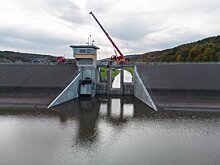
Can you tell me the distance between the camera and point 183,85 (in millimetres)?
34500

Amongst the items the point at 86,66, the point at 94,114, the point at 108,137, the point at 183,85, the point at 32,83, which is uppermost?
the point at 86,66

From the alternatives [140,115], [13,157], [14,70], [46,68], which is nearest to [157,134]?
[140,115]

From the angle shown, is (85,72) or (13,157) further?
(85,72)

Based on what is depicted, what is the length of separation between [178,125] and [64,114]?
40.7 feet

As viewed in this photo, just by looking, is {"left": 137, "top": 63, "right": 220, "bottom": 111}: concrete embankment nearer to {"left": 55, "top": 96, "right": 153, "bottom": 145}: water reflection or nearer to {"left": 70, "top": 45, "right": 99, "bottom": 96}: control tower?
{"left": 55, "top": 96, "right": 153, "bottom": 145}: water reflection

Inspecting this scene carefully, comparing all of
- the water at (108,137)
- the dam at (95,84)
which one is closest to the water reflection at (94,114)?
the water at (108,137)

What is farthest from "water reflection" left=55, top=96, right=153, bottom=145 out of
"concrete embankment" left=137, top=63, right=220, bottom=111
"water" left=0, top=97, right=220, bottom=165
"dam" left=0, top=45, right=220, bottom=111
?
"concrete embankment" left=137, top=63, right=220, bottom=111

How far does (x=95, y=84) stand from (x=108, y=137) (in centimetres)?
2362

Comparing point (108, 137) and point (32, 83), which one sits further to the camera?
point (32, 83)

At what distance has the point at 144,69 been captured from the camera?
4069 centimetres

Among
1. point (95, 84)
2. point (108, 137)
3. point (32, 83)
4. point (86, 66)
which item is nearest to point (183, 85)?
point (95, 84)

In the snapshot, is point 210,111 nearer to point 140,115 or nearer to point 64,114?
point 140,115

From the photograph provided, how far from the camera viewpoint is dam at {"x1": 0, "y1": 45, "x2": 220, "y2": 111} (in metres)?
30.0

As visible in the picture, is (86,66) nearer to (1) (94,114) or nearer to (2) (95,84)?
(2) (95,84)
